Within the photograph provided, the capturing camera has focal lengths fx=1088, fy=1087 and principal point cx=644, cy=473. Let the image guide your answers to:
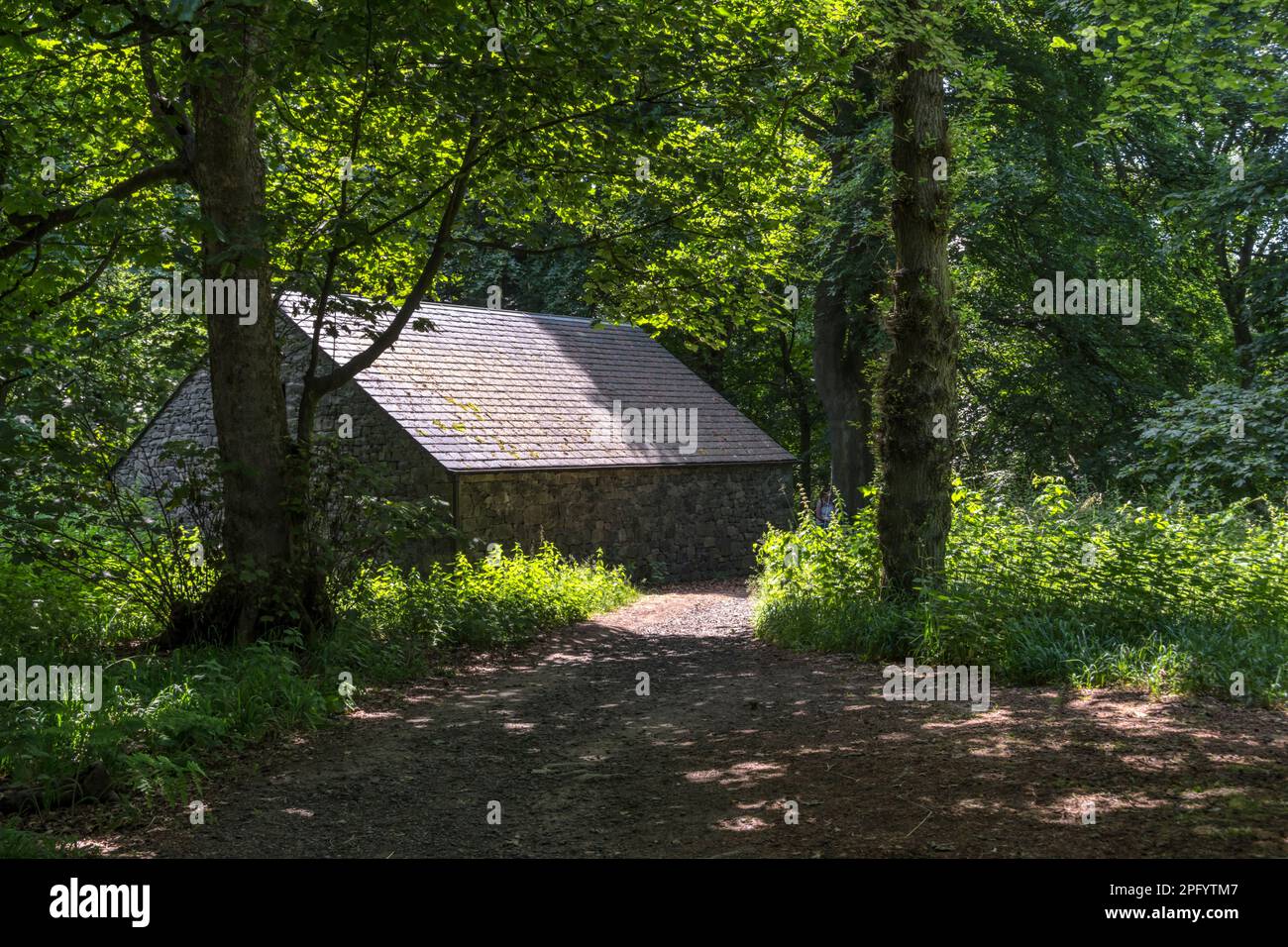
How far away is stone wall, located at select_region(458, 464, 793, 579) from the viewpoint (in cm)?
1906

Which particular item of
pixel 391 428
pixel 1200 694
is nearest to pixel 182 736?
pixel 1200 694

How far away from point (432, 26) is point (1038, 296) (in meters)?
14.1

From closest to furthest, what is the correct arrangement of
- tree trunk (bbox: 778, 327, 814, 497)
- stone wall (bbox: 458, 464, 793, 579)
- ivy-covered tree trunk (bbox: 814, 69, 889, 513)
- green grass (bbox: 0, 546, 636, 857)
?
green grass (bbox: 0, 546, 636, 857), ivy-covered tree trunk (bbox: 814, 69, 889, 513), stone wall (bbox: 458, 464, 793, 579), tree trunk (bbox: 778, 327, 814, 497)

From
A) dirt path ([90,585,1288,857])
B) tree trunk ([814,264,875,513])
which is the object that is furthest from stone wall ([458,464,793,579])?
dirt path ([90,585,1288,857])

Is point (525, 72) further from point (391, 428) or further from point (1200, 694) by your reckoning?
point (391, 428)

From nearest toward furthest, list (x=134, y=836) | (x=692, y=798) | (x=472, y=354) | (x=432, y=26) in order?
(x=134, y=836)
(x=692, y=798)
(x=432, y=26)
(x=472, y=354)

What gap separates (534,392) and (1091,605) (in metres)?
14.3

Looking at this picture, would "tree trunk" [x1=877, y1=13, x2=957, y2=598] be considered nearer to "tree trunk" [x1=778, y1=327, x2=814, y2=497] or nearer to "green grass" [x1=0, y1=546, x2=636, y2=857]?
"green grass" [x1=0, y1=546, x2=636, y2=857]

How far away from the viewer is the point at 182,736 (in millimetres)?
7168

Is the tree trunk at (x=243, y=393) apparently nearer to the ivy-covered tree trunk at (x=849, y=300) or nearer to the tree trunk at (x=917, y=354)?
the tree trunk at (x=917, y=354)

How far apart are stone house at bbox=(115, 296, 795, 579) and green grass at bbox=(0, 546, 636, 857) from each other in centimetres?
321

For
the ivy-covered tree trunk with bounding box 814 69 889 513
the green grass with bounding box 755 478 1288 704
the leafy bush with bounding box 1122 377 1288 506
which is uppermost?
the ivy-covered tree trunk with bounding box 814 69 889 513

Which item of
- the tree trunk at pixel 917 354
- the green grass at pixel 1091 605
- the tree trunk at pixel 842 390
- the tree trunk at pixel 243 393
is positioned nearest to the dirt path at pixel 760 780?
the green grass at pixel 1091 605

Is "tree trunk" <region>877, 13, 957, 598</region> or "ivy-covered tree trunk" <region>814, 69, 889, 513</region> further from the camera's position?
"ivy-covered tree trunk" <region>814, 69, 889, 513</region>
